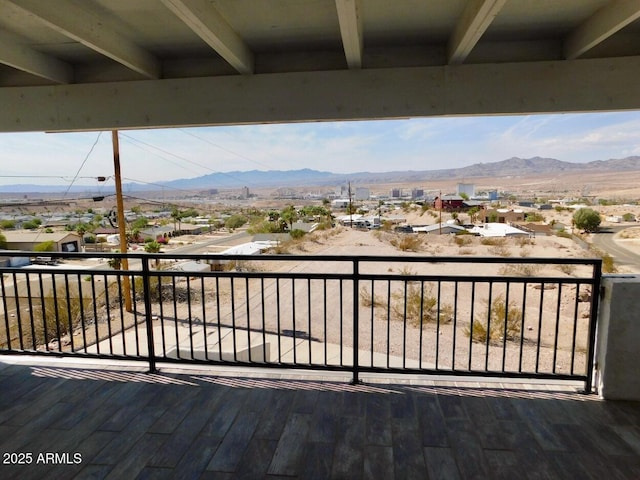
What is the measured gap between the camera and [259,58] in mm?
2881

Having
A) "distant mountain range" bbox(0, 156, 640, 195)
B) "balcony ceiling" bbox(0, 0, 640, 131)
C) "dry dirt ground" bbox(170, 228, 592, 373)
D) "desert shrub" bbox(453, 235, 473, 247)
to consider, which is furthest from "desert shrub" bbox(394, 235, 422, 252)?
"distant mountain range" bbox(0, 156, 640, 195)

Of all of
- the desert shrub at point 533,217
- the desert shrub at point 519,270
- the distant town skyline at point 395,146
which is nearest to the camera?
the desert shrub at point 519,270

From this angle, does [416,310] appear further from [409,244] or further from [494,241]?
[494,241]

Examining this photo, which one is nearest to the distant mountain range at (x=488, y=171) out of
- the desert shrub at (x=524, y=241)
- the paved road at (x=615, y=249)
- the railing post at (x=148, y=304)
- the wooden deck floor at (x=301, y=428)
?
the paved road at (x=615, y=249)

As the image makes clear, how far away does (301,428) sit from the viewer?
2.07 metres

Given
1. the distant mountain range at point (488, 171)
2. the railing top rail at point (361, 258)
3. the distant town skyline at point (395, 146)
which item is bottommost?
the railing top rail at point (361, 258)

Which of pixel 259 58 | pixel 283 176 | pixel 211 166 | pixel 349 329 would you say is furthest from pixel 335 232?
pixel 283 176

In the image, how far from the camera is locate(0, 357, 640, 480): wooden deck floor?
1756 mm

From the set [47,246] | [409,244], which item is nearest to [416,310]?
[409,244]

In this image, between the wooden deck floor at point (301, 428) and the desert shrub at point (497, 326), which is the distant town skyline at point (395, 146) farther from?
the wooden deck floor at point (301, 428)

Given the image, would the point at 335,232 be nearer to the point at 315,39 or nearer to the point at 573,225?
the point at 573,225

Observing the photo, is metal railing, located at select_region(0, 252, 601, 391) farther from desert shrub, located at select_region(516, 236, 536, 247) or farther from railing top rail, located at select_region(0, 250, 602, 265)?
desert shrub, located at select_region(516, 236, 536, 247)

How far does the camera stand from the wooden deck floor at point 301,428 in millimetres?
1756

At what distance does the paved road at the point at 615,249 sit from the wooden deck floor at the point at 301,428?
55.0ft
